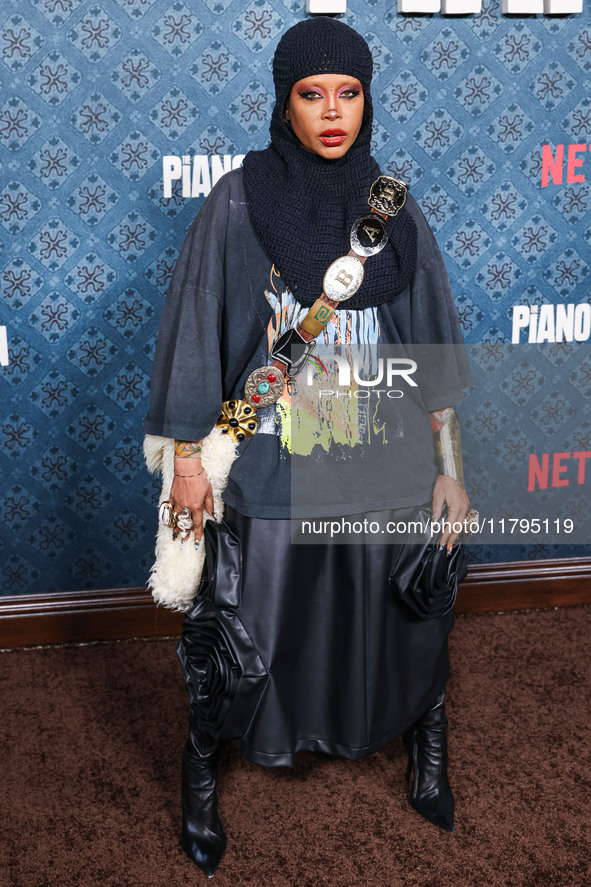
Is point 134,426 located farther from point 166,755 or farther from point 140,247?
point 166,755

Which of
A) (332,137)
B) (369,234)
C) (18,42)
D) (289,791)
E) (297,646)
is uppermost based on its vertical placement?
(18,42)

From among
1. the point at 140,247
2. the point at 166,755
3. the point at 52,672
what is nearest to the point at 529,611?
the point at 166,755

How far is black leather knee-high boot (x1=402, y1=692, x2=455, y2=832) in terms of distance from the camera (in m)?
1.83

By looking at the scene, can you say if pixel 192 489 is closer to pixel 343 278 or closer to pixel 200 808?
pixel 343 278

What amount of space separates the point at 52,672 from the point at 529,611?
5.03ft

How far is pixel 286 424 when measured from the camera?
1.55 m

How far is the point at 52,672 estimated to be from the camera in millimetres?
Answer: 2445

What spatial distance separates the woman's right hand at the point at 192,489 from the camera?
1.54 m

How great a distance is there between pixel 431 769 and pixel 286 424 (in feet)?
2.86

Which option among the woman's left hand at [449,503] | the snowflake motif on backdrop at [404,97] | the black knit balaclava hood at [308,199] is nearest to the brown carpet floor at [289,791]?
the woman's left hand at [449,503]

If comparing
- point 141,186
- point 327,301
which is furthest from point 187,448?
point 141,186

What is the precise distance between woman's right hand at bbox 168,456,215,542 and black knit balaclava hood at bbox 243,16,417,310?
360mm

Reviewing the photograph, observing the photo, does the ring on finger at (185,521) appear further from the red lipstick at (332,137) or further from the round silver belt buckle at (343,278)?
the red lipstick at (332,137)

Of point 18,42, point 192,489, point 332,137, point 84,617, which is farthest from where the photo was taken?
point 84,617
